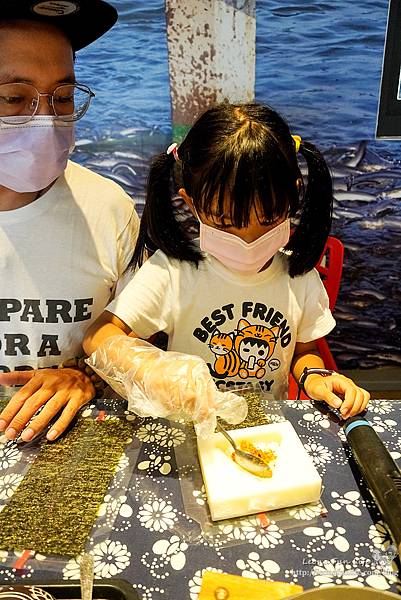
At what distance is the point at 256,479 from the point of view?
0.92 metres

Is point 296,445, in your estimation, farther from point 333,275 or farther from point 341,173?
point 341,173

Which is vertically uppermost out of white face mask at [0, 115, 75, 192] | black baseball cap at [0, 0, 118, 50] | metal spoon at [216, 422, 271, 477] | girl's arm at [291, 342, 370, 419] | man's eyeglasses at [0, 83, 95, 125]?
black baseball cap at [0, 0, 118, 50]

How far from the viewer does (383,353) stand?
2.98 metres

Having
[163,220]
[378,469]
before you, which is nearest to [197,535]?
[378,469]

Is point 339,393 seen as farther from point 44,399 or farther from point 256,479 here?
point 44,399

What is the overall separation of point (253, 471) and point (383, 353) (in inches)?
88.7

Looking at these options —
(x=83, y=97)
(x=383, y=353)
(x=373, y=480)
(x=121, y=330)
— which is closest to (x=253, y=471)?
(x=373, y=480)

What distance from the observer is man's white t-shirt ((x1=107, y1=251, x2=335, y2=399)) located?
1389 mm

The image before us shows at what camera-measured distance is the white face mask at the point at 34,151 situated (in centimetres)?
121

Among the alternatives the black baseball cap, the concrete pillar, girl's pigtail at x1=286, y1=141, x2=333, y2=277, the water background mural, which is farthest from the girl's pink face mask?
the water background mural

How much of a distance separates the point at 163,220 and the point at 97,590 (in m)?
0.85

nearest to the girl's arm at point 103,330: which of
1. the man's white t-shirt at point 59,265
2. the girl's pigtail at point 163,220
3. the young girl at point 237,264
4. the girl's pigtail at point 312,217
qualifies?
the young girl at point 237,264

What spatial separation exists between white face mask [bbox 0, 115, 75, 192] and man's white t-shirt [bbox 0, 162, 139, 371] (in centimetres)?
8

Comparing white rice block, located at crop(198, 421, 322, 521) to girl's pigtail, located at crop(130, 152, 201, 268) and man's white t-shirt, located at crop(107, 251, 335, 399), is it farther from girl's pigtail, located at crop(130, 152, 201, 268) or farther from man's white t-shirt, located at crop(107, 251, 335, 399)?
girl's pigtail, located at crop(130, 152, 201, 268)
